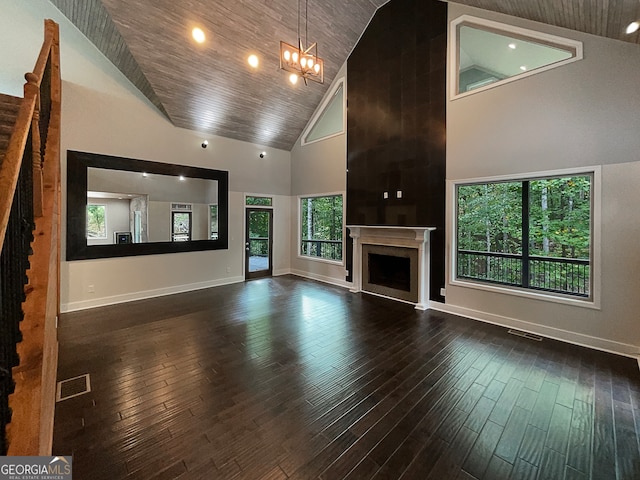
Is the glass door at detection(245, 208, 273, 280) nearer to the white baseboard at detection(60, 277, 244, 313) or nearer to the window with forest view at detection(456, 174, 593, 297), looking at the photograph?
the white baseboard at detection(60, 277, 244, 313)

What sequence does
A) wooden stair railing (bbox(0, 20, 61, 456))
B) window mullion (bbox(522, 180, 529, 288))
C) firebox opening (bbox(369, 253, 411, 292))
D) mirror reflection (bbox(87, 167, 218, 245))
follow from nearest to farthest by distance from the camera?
1. wooden stair railing (bbox(0, 20, 61, 456))
2. window mullion (bbox(522, 180, 529, 288))
3. mirror reflection (bbox(87, 167, 218, 245))
4. firebox opening (bbox(369, 253, 411, 292))

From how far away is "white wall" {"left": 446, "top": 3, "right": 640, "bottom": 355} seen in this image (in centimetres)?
332

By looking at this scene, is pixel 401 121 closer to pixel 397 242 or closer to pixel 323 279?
pixel 397 242

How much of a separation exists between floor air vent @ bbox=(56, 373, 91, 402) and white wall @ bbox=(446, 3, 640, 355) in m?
5.24

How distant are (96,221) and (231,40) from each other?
4.17m

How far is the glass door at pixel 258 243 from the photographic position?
7574 millimetres

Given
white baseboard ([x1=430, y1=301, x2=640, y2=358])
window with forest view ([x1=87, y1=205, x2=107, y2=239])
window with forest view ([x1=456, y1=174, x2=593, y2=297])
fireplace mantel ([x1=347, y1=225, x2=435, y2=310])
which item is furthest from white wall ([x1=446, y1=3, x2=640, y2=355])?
window with forest view ([x1=87, y1=205, x2=107, y2=239])

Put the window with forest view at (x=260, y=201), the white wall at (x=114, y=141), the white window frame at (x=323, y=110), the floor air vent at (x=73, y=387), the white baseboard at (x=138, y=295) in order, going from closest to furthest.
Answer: the floor air vent at (x=73, y=387) < the white wall at (x=114, y=141) < the white baseboard at (x=138, y=295) < the white window frame at (x=323, y=110) < the window with forest view at (x=260, y=201)

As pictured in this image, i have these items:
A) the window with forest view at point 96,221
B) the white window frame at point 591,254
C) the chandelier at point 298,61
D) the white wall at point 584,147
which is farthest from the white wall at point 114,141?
the white wall at point 584,147

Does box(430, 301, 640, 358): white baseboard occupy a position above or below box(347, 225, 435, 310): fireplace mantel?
below

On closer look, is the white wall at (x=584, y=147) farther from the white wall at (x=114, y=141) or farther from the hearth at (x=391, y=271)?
the white wall at (x=114, y=141)

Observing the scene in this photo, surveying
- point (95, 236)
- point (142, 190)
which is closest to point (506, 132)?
point (142, 190)

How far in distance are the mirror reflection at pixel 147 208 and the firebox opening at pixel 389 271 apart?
395 centimetres

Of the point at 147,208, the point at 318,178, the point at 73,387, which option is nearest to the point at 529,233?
the point at 318,178
